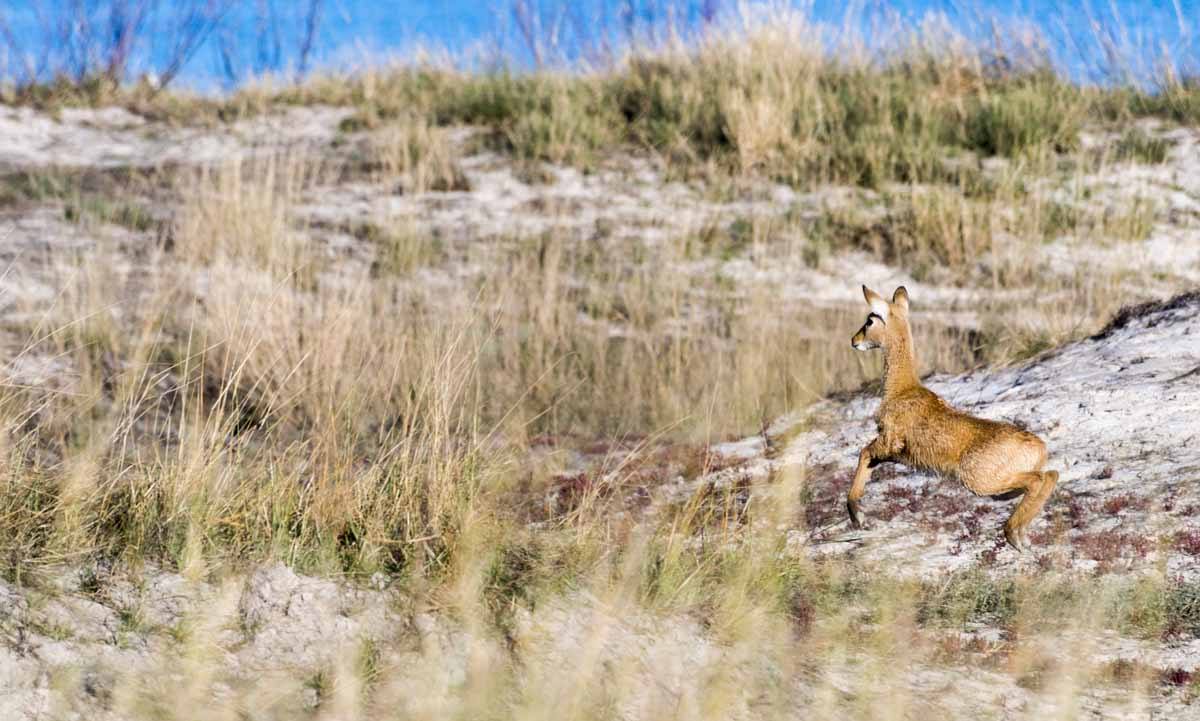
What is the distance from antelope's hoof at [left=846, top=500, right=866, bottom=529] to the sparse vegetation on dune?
125 millimetres

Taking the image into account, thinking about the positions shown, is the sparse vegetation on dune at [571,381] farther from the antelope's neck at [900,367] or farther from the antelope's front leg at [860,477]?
the antelope's neck at [900,367]

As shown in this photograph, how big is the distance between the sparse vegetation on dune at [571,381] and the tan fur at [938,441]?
13.5 inches

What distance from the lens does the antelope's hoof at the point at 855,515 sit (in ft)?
14.0

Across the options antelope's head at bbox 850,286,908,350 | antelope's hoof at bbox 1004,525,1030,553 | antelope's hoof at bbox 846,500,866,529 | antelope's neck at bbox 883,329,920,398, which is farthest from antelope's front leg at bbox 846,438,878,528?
antelope's hoof at bbox 1004,525,1030,553

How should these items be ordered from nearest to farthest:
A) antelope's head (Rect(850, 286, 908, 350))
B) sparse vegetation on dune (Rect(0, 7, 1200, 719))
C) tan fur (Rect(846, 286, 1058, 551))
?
sparse vegetation on dune (Rect(0, 7, 1200, 719)), tan fur (Rect(846, 286, 1058, 551)), antelope's head (Rect(850, 286, 908, 350))

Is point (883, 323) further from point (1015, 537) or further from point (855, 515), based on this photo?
point (1015, 537)

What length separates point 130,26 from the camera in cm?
1470

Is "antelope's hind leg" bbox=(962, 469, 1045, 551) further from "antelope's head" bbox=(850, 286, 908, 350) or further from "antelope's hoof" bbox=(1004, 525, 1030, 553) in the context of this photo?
"antelope's head" bbox=(850, 286, 908, 350)

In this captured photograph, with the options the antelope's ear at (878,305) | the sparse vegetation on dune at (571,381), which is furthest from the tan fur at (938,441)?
the sparse vegetation on dune at (571,381)

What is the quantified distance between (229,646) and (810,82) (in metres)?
9.63

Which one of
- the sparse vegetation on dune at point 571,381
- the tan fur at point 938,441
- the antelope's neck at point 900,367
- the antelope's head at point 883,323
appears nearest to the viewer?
the sparse vegetation on dune at point 571,381

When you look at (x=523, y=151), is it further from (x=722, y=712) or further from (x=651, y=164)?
(x=722, y=712)

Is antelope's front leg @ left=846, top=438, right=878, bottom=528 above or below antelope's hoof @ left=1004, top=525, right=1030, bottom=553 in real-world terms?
above

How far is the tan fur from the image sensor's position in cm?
398
